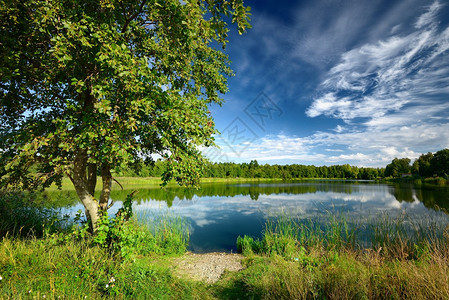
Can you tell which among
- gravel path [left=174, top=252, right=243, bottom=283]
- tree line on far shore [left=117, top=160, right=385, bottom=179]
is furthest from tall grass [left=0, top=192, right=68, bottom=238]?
tree line on far shore [left=117, top=160, right=385, bottom=179]

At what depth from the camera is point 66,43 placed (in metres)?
3.45

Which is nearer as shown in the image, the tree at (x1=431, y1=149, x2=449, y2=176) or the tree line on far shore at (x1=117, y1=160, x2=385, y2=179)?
the tree at (x1=431, y1=149, x2=449, y2=176)

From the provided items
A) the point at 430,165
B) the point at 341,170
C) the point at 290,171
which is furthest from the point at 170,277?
the point at 341,170

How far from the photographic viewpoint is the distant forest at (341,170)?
65.3 metres

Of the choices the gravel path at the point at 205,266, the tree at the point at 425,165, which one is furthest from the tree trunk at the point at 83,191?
the tree at the point at 425,165

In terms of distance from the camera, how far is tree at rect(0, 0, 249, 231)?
347 centimetres

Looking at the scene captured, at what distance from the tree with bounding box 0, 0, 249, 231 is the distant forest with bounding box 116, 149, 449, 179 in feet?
235

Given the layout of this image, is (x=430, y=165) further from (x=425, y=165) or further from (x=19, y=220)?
(x=19, y=220)

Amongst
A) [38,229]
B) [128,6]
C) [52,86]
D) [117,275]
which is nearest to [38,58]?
[52,86]

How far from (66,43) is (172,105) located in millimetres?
2054

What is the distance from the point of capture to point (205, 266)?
23.7ft

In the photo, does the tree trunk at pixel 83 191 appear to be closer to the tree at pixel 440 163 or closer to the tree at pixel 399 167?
the tree at pixel 440 163

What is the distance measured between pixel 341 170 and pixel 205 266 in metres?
152

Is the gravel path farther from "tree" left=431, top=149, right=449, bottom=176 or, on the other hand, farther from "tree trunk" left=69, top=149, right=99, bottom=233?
"tree" left=431, top=149, right=449, bottom=176
